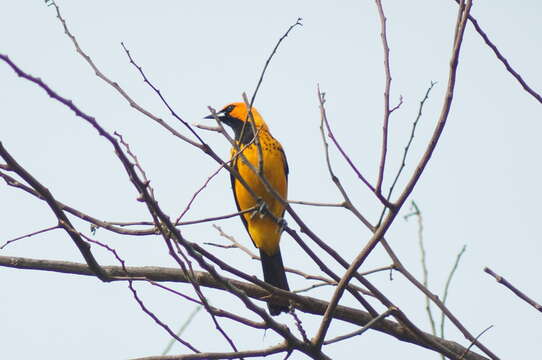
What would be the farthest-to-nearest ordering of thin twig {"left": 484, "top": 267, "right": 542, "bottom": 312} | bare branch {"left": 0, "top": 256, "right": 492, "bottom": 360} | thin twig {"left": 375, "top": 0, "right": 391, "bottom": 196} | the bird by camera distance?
the bird
bare branch {"left": 0, "top": 256, "right": 492, "bottom": 360}
thin twig {"left": 375, "top": 0, "right": 391, "bottom": 196}
thin twig {"left": 484, "top": 267, "right": 542, "bottom": 312}

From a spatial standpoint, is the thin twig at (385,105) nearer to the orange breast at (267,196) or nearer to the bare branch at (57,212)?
the bare branch at (57,212)

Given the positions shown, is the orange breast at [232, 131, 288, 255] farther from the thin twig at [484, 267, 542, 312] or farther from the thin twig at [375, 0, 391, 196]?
the thin twig at [484, 267, 542, 312]

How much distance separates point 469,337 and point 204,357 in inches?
33.8

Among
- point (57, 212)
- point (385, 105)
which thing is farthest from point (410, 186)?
point (57, 212)

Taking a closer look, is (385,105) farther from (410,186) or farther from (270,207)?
(270,207)

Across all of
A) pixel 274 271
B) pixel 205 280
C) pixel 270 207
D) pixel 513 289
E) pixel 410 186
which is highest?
pixel 270 207

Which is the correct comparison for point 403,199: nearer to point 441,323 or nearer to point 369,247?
point 369,247

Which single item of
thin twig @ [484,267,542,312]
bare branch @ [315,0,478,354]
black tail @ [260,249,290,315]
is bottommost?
thin twig @ [484,267,542,312]

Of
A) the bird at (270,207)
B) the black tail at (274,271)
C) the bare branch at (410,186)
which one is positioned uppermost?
the bird at (270,207)

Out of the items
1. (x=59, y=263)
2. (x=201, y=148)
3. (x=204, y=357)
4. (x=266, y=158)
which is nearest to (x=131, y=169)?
(x=201, y=148)

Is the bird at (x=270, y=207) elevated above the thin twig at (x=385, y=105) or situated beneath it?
elevated above

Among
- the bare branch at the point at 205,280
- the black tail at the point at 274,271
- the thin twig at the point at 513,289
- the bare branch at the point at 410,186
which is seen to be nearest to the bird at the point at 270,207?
the black tail at the point at 274,271

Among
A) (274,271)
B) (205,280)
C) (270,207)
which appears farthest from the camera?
(274,271)

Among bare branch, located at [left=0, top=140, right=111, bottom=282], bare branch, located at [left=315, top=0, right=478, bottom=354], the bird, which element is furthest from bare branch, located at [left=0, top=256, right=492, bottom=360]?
the bird
